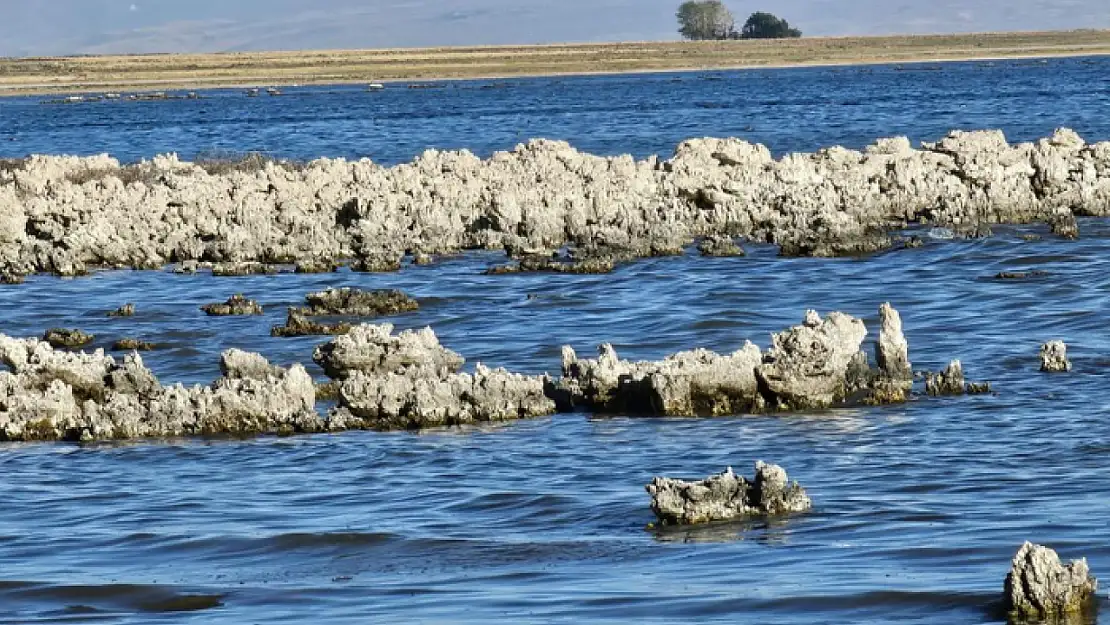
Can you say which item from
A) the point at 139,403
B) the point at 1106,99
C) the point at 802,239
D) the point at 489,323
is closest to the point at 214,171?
the point at 802,239

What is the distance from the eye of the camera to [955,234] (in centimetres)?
2419

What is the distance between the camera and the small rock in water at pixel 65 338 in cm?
1788

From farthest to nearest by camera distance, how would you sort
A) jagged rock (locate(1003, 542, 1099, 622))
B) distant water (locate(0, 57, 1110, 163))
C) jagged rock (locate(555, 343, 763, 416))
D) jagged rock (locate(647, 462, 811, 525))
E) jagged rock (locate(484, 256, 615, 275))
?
distant water (locate(0, 57, 1110, 163)) → jagged rock (locate(484, 256, 615, 275)) → jagged rock (locate(555, 343, 763, 416)) → jagged rock (locate(647, 462, 811, 525)) → jagged rock (locate(1003, 542, 1099, 622))

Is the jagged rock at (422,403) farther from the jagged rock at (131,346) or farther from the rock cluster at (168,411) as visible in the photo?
Answer: the jagged rock at (131,346)

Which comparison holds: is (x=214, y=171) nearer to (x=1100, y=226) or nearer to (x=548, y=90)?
(x=1100, y=226)

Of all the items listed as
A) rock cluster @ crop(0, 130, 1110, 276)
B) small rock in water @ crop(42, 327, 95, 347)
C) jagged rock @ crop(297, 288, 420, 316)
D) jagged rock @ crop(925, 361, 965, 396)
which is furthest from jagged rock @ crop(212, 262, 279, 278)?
jagged rock @ crop(925, 361, 965, 396)

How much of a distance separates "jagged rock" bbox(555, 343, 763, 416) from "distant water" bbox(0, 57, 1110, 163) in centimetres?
2757

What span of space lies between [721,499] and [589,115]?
58549 mm

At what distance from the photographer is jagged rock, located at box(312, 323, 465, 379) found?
602 inches

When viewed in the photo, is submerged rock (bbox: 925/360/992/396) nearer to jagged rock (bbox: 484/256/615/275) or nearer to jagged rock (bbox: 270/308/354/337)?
jagged rock (bbox: 270/308/354/337)

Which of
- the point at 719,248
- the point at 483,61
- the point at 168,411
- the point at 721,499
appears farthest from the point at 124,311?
the point at 483,61

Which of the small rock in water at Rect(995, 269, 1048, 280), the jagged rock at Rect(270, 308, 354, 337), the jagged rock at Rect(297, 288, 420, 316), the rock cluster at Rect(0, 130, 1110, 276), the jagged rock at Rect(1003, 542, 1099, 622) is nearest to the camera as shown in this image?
the jagged rock at Rect(1003, 542, 1099, 622)

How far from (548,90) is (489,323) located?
88.3m

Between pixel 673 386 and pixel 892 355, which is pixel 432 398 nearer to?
pixel 673 386
